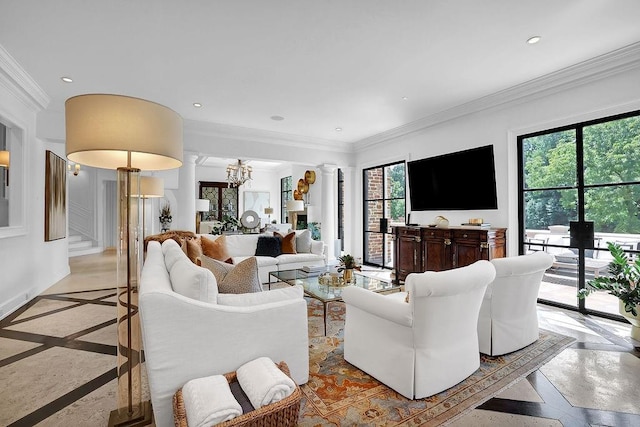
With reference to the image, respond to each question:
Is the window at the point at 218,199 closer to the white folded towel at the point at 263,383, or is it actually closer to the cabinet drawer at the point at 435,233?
the cabinet drawer at the point at 435,233

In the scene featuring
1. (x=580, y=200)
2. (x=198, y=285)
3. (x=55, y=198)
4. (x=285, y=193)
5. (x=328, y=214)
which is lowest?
(x=198, y=285)

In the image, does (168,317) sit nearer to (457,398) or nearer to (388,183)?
(457,398)

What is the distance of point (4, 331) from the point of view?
3092mm

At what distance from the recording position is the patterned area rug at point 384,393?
178 cm

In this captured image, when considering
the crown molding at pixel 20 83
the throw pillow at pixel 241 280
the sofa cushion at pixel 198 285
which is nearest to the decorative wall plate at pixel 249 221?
the crown molding at pixel 20 83

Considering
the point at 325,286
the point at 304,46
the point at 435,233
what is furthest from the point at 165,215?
the point at 435,233

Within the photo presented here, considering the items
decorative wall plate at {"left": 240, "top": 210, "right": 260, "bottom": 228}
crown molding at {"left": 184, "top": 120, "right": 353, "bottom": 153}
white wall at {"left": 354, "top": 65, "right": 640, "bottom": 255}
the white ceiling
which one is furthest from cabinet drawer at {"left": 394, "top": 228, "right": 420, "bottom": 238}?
decorative wall plate at {"left": 240, "top": 210, "right": 260, "bottom": 228}

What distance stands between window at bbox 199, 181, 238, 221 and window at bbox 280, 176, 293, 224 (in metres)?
1.65

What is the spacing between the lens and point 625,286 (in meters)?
2.87

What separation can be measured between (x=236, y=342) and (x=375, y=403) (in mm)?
915

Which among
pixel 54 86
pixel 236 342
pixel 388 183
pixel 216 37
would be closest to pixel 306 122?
pixel 388 183

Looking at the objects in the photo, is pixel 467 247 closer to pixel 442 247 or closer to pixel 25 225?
pixel 442 247

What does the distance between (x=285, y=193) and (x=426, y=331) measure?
988cm

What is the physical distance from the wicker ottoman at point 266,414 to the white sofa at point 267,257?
3421 millimetres
